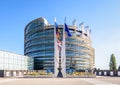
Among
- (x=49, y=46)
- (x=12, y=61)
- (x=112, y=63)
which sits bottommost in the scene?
(x=112, y=63)

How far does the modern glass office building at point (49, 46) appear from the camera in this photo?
14338cm

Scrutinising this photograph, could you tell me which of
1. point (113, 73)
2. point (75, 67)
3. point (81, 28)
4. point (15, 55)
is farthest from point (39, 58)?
point (113, 73)

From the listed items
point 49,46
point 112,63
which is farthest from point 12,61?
point 112,63

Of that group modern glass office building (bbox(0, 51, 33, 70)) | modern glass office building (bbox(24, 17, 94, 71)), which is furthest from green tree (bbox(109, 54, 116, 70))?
modern glass office building (bbox(0, 51, 33, 70))

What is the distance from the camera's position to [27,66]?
120438 mm

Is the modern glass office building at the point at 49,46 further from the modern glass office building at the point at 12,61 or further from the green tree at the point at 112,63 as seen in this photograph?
the modern glass office building at the point at 12,61

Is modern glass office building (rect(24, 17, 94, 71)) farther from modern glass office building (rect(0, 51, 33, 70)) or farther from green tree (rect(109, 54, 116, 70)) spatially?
modern glass office building (rect(0, 51, 33, 70))

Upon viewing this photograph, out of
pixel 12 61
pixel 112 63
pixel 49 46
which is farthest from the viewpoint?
pixel 49 46

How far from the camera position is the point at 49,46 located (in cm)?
14338

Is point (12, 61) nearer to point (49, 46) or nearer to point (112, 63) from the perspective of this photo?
point (49, 46)

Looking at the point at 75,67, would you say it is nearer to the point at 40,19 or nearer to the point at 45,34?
the point at 45,34

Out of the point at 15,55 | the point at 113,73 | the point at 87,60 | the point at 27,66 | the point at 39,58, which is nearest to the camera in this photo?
the point at 113,73

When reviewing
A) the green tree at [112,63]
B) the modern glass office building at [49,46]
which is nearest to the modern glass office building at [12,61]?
the modern glass office building at [49,46]

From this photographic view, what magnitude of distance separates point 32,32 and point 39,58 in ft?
61.0
